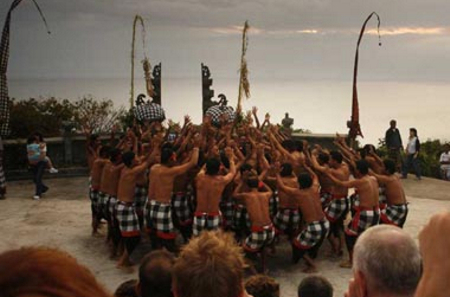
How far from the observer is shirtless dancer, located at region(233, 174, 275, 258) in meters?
6.94

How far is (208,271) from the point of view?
2.67 m

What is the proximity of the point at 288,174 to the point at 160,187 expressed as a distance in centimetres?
160

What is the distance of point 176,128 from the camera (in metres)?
10.1

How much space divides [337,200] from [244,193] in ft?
4.99

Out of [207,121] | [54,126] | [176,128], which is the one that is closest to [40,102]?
[54,126]

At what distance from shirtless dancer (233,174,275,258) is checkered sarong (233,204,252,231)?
0.61 metres

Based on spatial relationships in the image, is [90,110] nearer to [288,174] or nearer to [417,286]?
[288,174]

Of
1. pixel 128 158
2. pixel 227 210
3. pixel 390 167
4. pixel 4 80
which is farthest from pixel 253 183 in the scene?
pixel 4 80

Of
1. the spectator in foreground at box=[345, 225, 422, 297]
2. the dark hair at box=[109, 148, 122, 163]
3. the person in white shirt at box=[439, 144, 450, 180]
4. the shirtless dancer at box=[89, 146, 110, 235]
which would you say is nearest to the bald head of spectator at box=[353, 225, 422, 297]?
the spectator in foreground at box=[345, 225, 422, 297]

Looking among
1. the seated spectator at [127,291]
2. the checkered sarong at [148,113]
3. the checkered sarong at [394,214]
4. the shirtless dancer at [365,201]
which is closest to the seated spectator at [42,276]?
the seated spectator at [127,291]

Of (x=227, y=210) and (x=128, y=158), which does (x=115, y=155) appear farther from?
(x=227, y=210)

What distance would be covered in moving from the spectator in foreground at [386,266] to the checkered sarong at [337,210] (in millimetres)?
5448

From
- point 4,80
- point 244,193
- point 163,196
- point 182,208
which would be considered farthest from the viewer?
point 4,80

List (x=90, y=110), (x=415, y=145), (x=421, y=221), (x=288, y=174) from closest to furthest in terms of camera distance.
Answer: (x=288, y=174) → (x=421, y=221) → (x=415, y=145) → (x=90, y=110)
